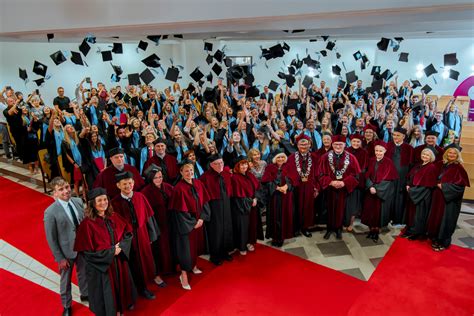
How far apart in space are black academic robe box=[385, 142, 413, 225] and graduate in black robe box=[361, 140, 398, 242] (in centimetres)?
27

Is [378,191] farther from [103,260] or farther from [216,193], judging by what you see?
[103,260]

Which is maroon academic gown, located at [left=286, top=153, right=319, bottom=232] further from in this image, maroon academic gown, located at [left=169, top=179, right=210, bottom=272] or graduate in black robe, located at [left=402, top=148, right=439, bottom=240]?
maroon academic gown, located at [left=169, top=179, right=210, bottom=272]

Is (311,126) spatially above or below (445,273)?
above

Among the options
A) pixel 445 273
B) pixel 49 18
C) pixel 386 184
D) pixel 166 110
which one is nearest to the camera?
pixel 445 273

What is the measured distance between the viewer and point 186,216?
4156mm

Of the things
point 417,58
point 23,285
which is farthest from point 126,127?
point 417,58

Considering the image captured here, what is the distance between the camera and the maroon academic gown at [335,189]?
5.47 meters

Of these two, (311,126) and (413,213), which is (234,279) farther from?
(311,126)

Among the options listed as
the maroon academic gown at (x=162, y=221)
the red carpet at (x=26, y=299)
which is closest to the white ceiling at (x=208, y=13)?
the maroon academic gown at (x=162, y=221)

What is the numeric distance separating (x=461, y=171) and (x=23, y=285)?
682 centimetres

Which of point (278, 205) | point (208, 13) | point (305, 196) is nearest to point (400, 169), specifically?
point (305, 196)

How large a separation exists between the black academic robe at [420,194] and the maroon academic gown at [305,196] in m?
1.62

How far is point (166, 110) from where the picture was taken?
10.2 metres

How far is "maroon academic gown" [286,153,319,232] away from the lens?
560cm
